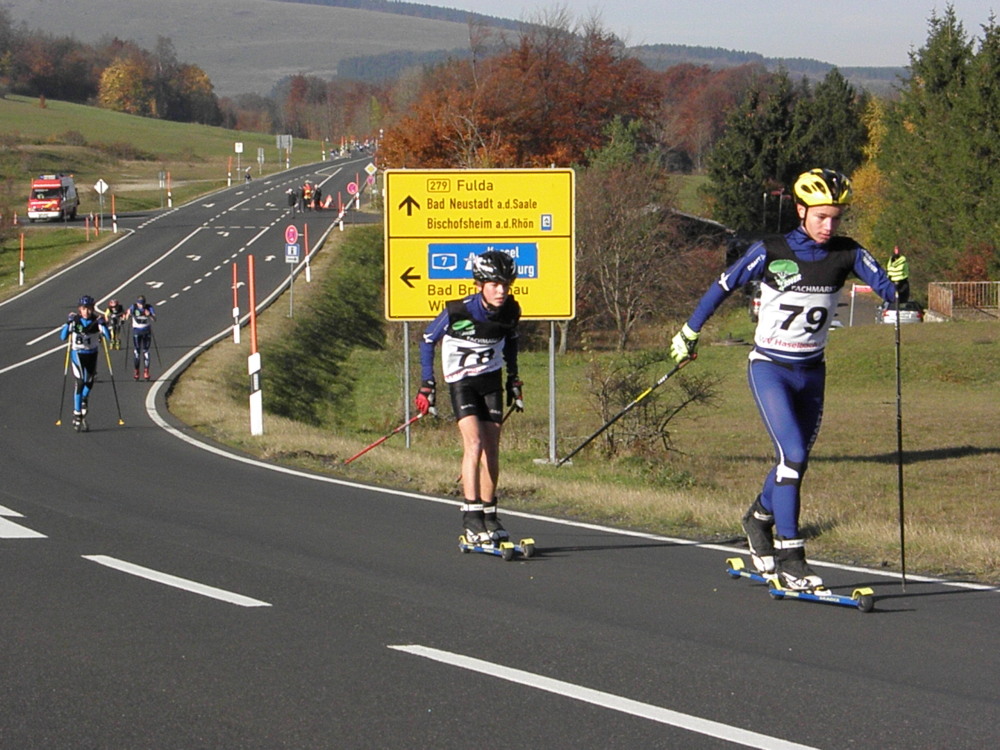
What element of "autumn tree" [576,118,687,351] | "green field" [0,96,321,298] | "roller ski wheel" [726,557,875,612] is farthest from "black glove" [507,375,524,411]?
"green field" [0,96,321,298]

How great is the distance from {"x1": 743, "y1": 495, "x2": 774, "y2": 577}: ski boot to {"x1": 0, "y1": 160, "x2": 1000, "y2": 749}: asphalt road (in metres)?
0.17

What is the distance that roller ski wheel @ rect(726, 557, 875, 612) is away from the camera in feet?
23.1

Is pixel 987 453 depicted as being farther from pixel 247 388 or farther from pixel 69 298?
pixel 69 298

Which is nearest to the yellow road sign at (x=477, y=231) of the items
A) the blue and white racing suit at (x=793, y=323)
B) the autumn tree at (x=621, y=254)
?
the blue and white racing suit at (x=793, y=323)

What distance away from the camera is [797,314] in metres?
7.60

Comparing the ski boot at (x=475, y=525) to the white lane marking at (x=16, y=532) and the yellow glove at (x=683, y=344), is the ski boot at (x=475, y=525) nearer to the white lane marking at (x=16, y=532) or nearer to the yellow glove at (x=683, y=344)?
the yellow glove at (x=683, y=344)

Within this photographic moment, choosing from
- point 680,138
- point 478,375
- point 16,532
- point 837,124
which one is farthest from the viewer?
point 680,138

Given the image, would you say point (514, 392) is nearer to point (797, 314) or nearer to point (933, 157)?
point (797, 314)

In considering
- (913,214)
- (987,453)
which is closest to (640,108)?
(913,214)

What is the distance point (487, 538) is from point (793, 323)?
101 inches

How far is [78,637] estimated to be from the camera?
6211 millimetres

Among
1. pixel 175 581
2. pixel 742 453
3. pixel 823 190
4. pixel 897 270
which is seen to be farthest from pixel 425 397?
pixel 742 453

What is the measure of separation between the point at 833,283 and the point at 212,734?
4407 mm

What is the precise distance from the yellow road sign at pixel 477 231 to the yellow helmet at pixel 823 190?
10585 millimetres
